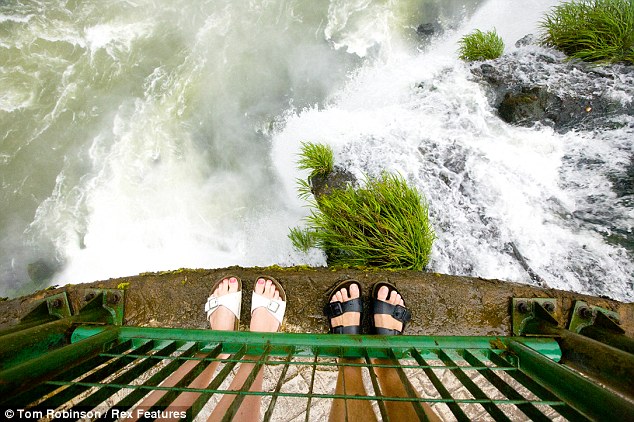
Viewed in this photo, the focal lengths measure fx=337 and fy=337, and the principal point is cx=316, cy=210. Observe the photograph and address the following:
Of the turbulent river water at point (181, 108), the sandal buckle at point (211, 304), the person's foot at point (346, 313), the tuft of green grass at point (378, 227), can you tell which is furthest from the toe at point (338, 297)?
the turbulent river water at point (181, 108)

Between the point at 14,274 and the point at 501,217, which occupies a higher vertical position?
the point at 501,217

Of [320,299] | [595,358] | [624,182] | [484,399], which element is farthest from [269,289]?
[624,182]

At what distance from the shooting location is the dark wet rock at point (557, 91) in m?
3.51

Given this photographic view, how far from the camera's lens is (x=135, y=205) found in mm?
5043

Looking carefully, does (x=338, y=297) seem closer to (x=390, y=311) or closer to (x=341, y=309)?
(x=341, y=309)

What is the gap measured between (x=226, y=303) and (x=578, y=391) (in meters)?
1.98

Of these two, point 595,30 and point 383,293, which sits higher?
point 595,30

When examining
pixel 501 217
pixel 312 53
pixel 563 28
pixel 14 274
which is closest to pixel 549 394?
pixel 501 217

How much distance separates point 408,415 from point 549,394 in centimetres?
57

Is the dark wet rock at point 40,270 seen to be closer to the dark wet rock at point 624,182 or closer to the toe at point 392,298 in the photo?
the toe at point 392,298

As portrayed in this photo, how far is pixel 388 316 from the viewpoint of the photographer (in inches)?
93.0

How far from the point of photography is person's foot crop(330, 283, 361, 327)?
7.74 feet

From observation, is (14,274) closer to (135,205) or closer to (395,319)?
(135,205)

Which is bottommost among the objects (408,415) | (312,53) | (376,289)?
(408,415)
